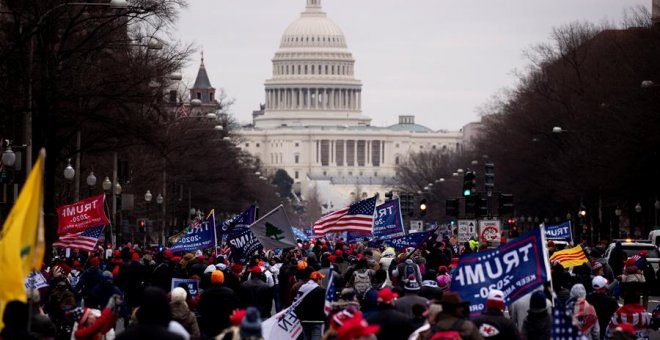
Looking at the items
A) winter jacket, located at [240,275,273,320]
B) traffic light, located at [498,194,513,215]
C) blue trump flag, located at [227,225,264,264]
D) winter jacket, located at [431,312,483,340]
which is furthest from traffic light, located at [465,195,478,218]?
winter jacket, located at [431,312,483,340]

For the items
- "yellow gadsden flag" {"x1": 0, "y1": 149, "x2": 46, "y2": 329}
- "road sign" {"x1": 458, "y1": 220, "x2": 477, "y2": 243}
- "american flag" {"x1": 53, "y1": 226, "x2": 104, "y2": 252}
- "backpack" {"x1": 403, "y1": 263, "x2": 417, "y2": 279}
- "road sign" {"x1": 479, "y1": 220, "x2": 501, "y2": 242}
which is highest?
"yellow gadsden flag" {"x1": 0, "y1": 149, "x2": 46, "y2": 329}

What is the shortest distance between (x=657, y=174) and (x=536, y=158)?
91.4 ft

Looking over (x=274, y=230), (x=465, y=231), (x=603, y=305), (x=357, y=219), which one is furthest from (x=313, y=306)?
(x=465, y=231)

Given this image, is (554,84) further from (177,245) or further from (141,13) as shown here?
(177,245)

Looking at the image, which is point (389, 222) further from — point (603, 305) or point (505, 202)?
point (603, 305)

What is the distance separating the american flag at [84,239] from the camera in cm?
2884

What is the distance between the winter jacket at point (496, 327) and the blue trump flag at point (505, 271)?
181 mm

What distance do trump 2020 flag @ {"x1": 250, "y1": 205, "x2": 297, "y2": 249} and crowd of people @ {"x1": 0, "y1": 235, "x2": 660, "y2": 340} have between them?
0.45m

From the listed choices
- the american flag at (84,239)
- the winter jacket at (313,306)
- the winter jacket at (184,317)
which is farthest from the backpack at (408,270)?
the american flag at (84,239)

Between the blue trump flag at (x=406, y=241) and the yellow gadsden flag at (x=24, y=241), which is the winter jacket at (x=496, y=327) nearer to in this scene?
the yellow gadsden flag at (x=24, y=241)

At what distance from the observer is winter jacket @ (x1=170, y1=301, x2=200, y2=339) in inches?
778

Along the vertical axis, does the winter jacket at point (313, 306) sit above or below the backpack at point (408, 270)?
below

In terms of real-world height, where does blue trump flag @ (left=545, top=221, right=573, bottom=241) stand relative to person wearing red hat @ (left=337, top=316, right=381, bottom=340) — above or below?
below

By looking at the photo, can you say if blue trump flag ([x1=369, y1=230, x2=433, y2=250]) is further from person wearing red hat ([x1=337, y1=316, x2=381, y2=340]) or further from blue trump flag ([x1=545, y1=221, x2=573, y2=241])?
person wearing red hat ([x1=337, y1=316, x2=381, y2=340])
